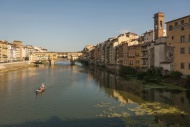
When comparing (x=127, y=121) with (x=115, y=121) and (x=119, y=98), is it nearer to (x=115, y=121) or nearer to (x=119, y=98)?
(x=115, y=121)

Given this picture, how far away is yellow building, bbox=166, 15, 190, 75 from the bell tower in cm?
1767

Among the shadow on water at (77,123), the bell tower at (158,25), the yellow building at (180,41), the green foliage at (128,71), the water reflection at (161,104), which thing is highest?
the bell tower at (158,25)

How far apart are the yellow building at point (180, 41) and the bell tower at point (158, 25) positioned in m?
17.7

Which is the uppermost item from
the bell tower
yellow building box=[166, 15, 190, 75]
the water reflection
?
the bell tower

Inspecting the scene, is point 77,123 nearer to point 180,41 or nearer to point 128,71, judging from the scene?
point 180,41

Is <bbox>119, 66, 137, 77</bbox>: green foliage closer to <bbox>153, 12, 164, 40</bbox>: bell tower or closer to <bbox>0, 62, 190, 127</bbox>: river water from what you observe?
<bbox>153, 12, 164, 40</bbox>: bell tower

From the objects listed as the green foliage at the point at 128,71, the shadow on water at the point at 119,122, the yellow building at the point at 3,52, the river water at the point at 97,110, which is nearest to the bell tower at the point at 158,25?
the green foliage at the point at 128,71

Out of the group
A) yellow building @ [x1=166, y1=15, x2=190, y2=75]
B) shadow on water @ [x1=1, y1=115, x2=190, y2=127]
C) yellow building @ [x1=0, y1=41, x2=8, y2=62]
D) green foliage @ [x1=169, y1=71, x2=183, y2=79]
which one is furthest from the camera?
yellow building @ [x1=0, y1=41, x2=8, y2=62]

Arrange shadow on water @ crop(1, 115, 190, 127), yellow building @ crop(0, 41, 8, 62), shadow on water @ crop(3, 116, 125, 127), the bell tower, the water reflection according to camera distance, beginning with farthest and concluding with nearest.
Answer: yellow building @ crop(0, 41, 8, 62), the bell tower, the water reflection, shadow on water @ crop(3, 116, 125, 127), shadow on water @ crop(1, 115, 190, 127)

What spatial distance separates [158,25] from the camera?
75.7 meters

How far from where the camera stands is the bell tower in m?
75.3

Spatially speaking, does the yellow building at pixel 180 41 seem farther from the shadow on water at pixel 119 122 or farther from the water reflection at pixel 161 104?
the shadow on water at pixel 119 122

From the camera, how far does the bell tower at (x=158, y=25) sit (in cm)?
7531

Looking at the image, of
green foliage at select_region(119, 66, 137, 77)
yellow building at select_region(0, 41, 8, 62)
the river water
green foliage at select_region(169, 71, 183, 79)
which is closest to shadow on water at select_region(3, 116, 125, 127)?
the river water
